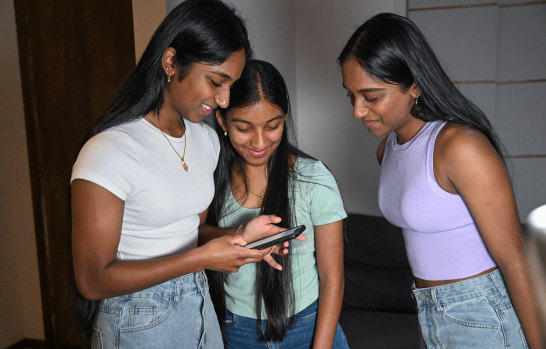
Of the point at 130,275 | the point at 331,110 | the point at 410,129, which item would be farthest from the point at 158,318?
the point at 331,110

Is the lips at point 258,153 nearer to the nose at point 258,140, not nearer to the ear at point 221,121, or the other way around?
the nose at point 258,140

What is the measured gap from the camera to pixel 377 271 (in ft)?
9.30

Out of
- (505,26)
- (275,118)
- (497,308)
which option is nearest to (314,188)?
(275,118)

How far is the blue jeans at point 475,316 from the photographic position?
1162 millimetres

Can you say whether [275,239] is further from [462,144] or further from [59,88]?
[59,88]

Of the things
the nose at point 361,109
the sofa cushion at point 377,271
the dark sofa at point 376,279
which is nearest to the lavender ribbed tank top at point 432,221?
the nose at point 361,109

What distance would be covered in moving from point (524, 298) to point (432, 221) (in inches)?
10.4

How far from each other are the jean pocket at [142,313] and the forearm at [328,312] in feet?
1.46

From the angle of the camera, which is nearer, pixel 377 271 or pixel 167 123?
pixel 167 123

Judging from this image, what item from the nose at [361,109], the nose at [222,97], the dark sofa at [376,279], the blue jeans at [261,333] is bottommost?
the dark sofa at [376,279]

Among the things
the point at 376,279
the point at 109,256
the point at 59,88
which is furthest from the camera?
the point at 376,279

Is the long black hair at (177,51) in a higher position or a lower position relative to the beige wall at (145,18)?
lower

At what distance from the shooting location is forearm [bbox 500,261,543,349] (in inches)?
44.2

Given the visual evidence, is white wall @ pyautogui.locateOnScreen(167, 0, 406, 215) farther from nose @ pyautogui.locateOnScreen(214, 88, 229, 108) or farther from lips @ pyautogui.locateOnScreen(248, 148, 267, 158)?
nose @ pyautogui.locateOnScreen(214, 88, 229, 108)
